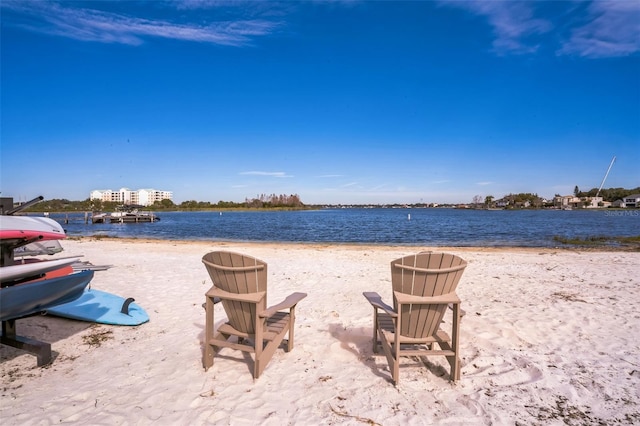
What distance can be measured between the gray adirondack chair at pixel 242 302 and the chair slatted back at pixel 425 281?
1.26m

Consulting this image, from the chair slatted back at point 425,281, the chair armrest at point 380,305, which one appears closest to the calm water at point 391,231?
→ the chair armrest at point 380,305

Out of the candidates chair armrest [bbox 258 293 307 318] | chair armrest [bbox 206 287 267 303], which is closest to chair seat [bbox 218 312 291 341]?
chair armrest [bbox 258 293 307 318]

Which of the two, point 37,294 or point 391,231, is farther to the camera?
point 391,231

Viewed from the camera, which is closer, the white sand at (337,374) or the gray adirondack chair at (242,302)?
the white sand at (337,374)

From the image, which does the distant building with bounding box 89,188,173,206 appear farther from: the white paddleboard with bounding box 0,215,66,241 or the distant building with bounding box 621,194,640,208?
the distant building with bounding box 621,194,640,208

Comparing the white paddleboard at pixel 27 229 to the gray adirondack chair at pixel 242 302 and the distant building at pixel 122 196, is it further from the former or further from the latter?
the distant building at pixel 122 196

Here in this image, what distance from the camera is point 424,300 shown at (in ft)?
10.2

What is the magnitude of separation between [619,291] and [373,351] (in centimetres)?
636

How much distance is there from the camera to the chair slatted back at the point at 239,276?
3.20m

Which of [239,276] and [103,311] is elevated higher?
[239,276]

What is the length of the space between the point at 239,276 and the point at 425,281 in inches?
70.2

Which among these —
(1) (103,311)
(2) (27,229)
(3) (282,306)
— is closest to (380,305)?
(3) (282,306)

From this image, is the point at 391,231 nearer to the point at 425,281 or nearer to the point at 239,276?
the point at 425,281

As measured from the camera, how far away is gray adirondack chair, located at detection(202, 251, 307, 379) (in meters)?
3.21
